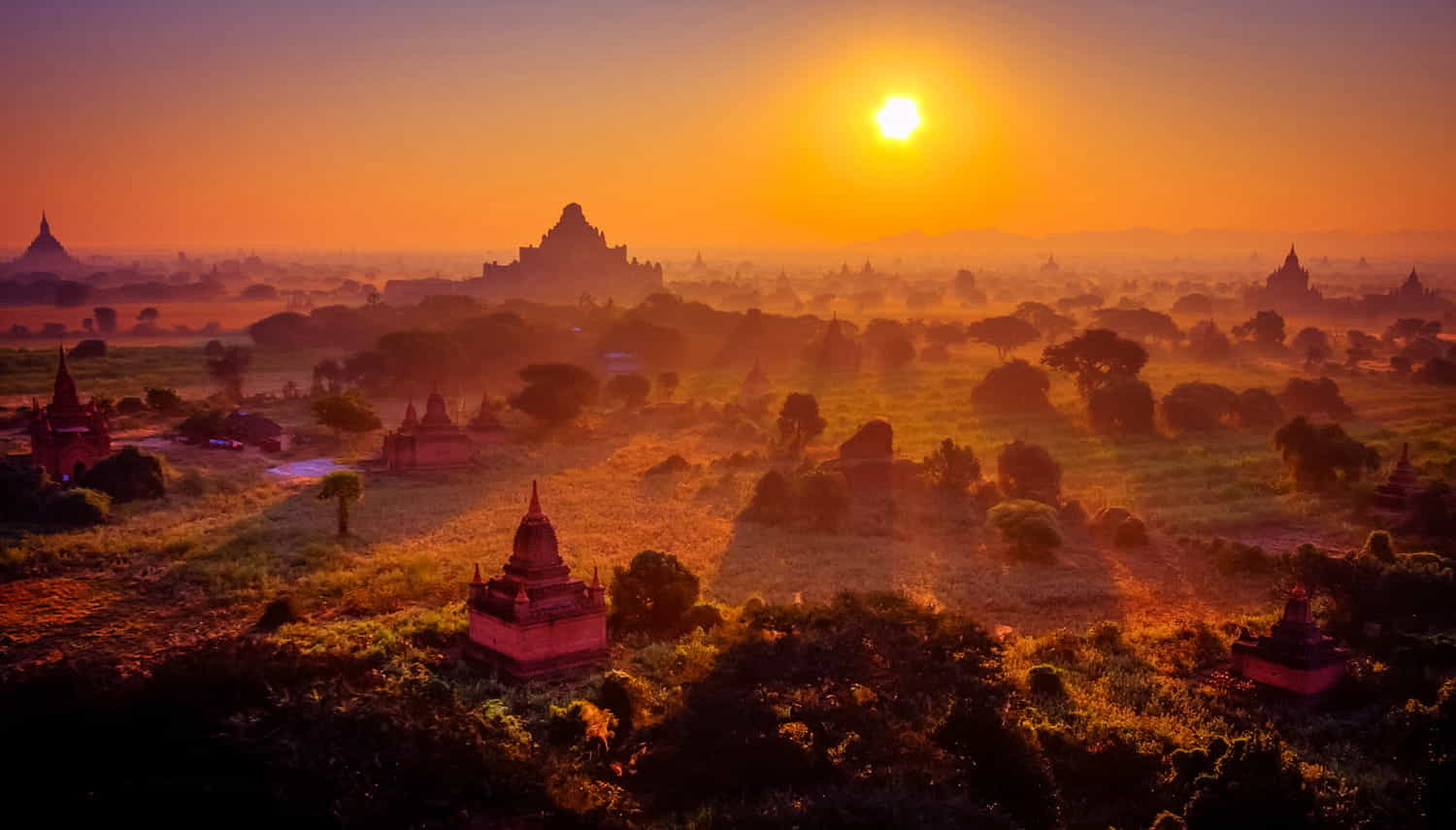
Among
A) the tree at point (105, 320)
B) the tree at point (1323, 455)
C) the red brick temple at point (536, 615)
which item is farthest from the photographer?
the tree at point (105, 320)

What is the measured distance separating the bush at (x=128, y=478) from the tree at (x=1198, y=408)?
39.6 meters

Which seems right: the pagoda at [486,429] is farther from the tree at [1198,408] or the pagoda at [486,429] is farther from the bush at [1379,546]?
the bush at [1379,546]

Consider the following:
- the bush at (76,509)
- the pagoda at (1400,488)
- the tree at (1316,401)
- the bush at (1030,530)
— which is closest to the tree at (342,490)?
the bush at (76,509)

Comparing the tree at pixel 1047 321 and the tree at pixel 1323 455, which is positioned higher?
the tree at pixel 1047 321

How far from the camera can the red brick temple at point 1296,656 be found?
60.3 feet

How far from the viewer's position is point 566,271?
389 ft

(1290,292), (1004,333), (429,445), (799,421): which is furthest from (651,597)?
(1290,292)

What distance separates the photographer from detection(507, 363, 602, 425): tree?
46281 mm

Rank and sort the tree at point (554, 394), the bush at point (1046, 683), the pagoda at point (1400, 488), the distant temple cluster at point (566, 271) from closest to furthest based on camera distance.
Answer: the bush at point (1046, 683) → the pagoda at point (1400, 488) → the tree at point (554, 394) → the distant temple cluster at point (566, 271)

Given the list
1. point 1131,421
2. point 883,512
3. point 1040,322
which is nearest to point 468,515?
point 883,512

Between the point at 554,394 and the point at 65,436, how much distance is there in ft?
60.1

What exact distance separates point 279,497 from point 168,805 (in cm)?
2296

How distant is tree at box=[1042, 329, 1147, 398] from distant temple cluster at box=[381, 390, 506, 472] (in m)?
31.4

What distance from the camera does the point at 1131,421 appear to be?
47500 millimetres
